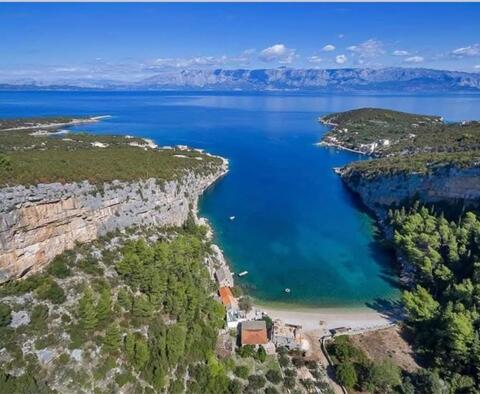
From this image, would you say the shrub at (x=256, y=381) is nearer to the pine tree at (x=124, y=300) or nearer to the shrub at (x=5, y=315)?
the pine tree at (x=124, y=300)

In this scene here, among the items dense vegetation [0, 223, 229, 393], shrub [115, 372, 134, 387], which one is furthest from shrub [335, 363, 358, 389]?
shrub [115, 372, 134, 387]

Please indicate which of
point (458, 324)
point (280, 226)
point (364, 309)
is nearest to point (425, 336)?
point (458, 324)

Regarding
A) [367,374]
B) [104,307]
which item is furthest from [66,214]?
[367,374]

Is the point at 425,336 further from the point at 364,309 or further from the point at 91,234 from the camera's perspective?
the point at 91,234

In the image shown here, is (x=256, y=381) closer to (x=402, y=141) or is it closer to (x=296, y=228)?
(x=296, y=228)

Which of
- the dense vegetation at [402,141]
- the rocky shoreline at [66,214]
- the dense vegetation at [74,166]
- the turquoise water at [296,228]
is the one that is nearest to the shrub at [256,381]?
the turquoise water at [296,228]
